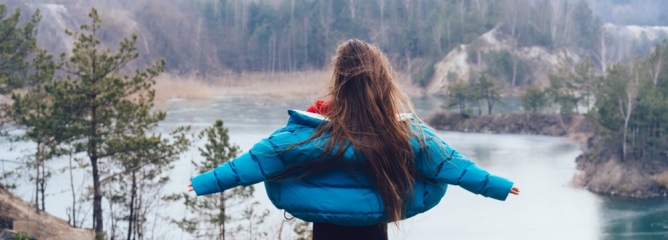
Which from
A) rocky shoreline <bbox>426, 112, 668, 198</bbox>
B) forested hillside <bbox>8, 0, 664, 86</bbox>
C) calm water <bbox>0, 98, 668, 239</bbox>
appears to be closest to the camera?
calm water <bbox>0, 98, 668, 239</bbox>

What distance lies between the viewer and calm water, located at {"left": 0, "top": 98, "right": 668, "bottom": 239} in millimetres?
16750

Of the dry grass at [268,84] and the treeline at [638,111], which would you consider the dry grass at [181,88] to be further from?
the treeline at [638,111]

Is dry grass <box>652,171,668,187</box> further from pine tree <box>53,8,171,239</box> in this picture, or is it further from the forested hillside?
the forested hillside

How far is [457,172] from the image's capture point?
6.01 ft

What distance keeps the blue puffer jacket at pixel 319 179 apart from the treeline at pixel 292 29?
135 feet

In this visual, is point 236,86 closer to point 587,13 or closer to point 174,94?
point 174,94

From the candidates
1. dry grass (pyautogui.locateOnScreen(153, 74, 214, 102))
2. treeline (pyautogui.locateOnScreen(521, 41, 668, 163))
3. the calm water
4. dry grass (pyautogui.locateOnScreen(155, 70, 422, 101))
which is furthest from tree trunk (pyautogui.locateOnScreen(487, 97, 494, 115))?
dry grass (pyautogui.locateOnScreen(153, 74, 214, 102))

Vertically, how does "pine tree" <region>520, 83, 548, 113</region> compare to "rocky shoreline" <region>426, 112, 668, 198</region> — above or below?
above

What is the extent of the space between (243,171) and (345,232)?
303 millimetres

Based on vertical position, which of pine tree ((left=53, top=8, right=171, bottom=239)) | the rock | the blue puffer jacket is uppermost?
the blue puffer jacket

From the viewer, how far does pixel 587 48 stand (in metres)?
53.7

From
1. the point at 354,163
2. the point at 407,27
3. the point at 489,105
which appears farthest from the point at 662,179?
the point at 407,27

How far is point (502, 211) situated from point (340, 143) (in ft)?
60.1

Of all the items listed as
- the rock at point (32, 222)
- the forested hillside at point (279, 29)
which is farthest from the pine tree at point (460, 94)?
the rock at point (32, 222)
